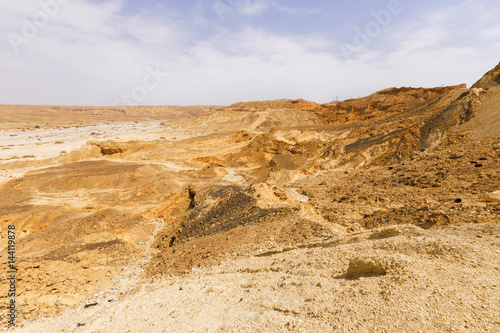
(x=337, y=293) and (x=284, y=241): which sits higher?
(x=337, y=293)

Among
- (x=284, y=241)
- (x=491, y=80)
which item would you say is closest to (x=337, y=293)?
(x=284, y=241)

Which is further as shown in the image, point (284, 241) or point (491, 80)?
point (491, 80)

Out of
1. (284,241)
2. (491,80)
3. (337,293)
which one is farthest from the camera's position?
(491,80)

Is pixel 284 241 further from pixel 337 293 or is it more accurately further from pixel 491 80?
pixel 491 80

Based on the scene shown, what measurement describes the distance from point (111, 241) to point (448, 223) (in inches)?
455

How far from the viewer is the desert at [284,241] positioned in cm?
399

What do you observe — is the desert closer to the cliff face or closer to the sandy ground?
the sandy ground

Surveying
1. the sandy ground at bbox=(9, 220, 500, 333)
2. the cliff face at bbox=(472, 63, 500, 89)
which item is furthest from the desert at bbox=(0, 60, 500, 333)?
the cliff face at bbox=(472, 63, 500, 89)

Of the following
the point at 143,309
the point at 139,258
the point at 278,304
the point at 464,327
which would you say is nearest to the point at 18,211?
the point at 139,258

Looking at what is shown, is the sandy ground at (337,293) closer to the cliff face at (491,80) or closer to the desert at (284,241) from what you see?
the desert at (284,241)

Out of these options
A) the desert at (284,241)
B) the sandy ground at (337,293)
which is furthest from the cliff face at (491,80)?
the sandy ground at (337,293)

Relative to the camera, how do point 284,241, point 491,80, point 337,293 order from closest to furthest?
point 337,293 → point 284,241 → point 491,80

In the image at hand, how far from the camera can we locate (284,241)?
25.7 ft

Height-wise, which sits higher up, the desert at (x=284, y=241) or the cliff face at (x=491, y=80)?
the cliff face at (x=491, y=80)
